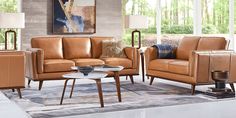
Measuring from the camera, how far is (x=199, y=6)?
8484 millimetres

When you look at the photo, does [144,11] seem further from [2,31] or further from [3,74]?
[3,74]

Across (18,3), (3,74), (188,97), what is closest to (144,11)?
(18,3)

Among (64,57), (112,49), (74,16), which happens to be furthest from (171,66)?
(74,16)

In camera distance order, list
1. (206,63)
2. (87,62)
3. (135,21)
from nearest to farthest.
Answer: (206,63), (87,62), (135,21)

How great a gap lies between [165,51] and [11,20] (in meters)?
2.71

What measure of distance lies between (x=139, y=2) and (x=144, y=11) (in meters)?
0.26

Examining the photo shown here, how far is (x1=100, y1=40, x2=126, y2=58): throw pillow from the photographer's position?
6.25 meters

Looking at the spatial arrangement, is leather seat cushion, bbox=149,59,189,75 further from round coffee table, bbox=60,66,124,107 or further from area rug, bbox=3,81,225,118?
round coffee table, bbox=60,66,124,107

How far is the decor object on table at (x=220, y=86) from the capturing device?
450 centimetres

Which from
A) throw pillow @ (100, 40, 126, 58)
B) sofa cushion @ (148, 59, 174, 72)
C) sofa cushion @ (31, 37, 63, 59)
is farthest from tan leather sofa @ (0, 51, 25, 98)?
sofa cushion @ (148, 59, 174, 72)

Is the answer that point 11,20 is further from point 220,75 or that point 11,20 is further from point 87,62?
point 220,75

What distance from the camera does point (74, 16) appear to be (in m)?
7.30

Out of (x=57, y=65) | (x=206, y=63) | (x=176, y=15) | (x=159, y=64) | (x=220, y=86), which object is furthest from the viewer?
(x=176, y=15)

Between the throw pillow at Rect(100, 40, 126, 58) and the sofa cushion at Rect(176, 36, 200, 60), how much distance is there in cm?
100
